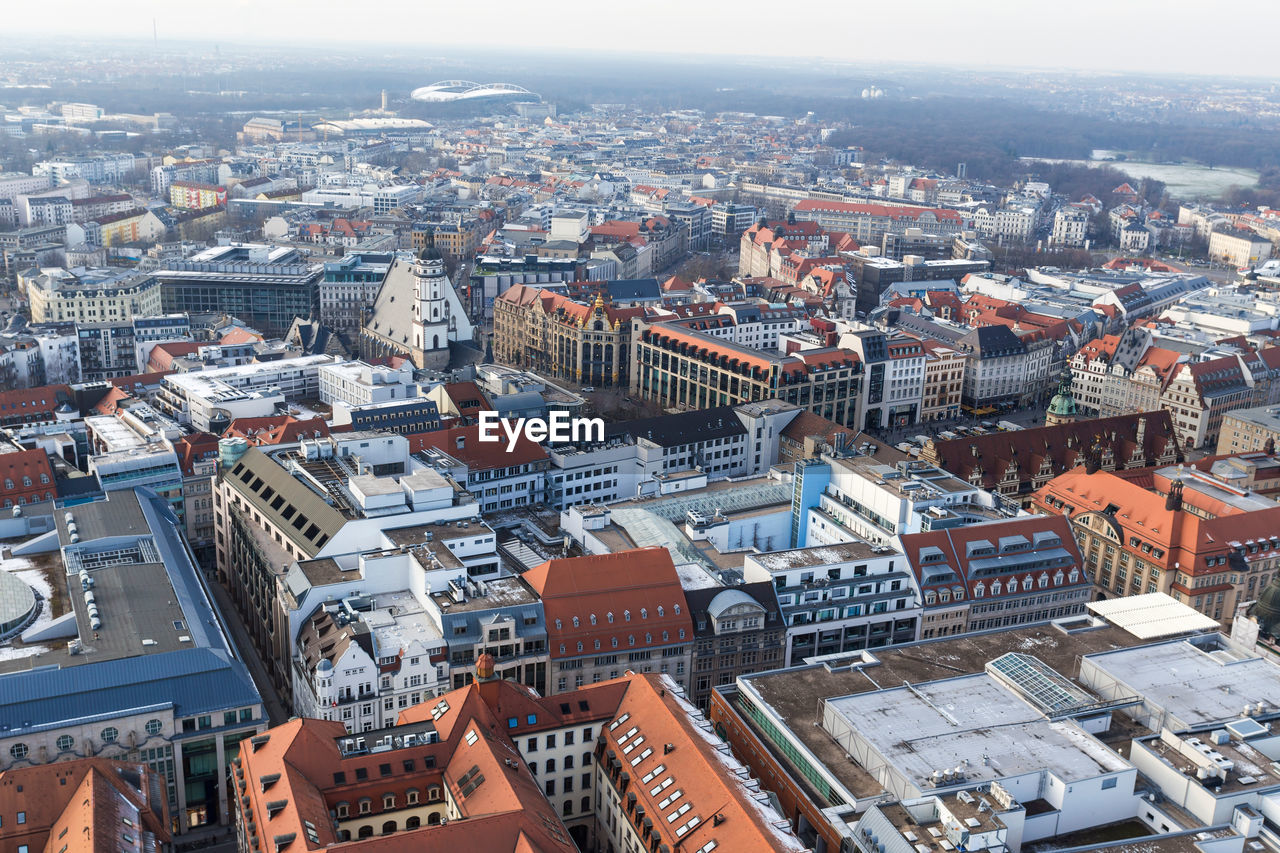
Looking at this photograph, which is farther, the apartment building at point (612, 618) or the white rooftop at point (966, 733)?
the apartment building at point (612, 618)

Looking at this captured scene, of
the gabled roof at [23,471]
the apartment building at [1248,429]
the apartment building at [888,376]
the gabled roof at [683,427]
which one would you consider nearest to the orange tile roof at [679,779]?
the gabled roof at [683,427]

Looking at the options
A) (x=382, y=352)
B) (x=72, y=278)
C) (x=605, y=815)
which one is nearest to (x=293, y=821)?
(x=605, y=815)

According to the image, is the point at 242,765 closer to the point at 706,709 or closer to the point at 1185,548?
the point at 706,709

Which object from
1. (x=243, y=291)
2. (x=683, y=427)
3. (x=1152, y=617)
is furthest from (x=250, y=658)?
(x=243, y=291)

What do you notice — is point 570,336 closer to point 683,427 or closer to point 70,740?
point 683,427

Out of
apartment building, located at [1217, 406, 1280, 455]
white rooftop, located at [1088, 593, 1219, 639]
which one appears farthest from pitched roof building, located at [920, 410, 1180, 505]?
white rooftop, located at [1088, 593, 1219, 639]

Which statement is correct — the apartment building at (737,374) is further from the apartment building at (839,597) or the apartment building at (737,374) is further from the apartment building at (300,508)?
the apartment building at (839,597)

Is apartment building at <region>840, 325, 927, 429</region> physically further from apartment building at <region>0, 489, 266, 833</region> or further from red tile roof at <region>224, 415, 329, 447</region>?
apartment building at <region>0, 489, 266, 833</region>
